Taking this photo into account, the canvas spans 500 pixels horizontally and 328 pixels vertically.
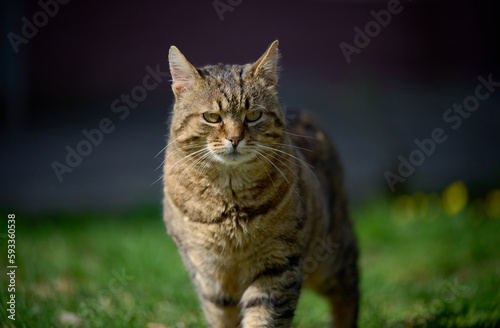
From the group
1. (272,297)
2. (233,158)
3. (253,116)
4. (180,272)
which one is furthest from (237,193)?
(180,272)

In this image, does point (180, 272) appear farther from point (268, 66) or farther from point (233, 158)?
point (268, 66)

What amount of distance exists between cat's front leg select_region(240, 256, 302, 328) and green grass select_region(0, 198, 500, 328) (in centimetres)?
88

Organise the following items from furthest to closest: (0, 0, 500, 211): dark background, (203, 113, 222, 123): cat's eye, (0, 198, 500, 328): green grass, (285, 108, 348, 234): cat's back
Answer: (0, 0, 500, 211): dark background → (0, 198, 500, 328): green grass → (285, 108, 348, 234): cat's back → (203, 113, 222, 123): cat's eye

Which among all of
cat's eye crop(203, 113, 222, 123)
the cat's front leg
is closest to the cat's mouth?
cat's eye crop(203, 113, 222, 123)

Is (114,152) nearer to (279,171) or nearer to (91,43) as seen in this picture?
(91,43)

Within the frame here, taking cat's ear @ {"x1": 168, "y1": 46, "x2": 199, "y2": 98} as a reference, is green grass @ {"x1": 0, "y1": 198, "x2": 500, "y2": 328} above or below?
below

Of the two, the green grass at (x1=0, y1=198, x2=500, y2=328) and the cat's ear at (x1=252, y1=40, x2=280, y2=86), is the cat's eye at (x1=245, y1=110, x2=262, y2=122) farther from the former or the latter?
the green grass at (x1=0, y1=198, x2=500, y2=328)

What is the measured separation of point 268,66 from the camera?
2867 millimetres

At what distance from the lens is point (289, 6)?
370 inches

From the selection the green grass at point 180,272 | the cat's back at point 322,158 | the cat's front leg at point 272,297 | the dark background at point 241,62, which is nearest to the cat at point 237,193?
the cat's front leg at point 272,297

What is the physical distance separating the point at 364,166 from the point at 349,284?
408cm

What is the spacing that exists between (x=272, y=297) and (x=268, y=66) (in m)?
1.17

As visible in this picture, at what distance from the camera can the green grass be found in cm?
345

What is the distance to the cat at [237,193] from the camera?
2.69 m
